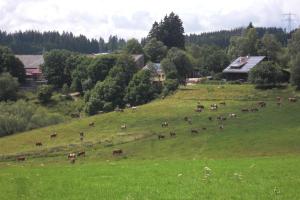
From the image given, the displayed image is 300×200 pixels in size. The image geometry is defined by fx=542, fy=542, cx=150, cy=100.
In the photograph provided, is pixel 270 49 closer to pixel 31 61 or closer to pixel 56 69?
pixel 56 69

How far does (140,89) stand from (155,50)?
4807cm

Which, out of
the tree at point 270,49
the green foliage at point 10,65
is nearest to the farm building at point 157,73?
the tree at point 270,49

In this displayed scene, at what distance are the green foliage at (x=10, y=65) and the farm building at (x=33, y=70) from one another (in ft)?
20.8

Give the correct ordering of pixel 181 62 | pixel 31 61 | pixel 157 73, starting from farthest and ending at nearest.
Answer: pixel 31 61 → pixel 181 62 → pixel 157 73

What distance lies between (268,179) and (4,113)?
84.3 m

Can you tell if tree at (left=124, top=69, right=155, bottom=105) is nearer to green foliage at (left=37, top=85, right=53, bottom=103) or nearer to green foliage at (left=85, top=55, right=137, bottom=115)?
green foliage at (left=85, top=55, right=137, bottom=115)

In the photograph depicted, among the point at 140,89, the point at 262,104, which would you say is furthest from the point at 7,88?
the point at 262,104

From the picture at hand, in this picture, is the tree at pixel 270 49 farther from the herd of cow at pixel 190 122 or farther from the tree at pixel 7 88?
the tree at pixel 7 88

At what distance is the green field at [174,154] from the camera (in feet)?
68.1

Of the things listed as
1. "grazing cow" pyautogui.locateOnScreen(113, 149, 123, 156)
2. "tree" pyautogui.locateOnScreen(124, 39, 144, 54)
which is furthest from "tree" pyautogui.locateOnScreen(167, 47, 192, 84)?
"grazing cow" pyautogui.locateOnScreen(113, 149, 123, 156)

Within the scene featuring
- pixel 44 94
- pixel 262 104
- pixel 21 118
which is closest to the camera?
pixel 262 104

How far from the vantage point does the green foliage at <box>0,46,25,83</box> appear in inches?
5999

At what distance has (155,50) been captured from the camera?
165250mm

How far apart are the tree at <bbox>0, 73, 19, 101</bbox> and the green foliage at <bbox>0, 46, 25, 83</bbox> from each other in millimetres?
14385
